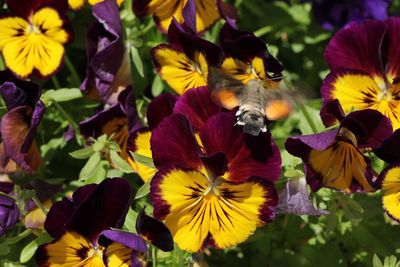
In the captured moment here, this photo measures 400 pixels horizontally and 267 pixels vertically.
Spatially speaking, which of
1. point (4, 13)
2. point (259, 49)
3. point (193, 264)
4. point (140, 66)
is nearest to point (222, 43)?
point (259, 49)

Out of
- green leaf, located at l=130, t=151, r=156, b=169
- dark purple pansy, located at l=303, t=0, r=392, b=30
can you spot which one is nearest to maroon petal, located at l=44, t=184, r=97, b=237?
green leaf, located at l=130, t=151, r=156, b=169

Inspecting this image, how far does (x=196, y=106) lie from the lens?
1.49 meters

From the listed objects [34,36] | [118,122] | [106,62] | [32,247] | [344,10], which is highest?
[34,36]

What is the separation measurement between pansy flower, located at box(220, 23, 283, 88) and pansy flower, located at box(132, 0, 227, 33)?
27cm

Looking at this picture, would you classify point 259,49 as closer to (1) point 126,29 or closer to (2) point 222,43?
(2) point 222,43

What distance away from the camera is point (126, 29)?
206cm

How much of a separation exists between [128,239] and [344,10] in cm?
137

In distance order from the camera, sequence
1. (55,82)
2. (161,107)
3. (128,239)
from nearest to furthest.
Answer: (128,239) < (161,107) < (55,82)

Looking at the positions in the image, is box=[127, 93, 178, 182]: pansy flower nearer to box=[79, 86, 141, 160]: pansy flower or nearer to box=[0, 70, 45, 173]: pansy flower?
box=[79, 86, 141, 160]: pansy flower

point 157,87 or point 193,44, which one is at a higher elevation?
point 193,44

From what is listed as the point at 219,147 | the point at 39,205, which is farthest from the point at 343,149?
the point at 39,205

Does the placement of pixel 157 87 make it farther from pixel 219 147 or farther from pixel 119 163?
pixel 219 147

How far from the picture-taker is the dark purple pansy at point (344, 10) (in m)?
2.43

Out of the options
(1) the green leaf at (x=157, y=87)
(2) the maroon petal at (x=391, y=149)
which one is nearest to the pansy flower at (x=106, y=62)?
(1) the green leaf at (x=157, y=87)
